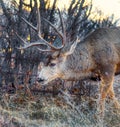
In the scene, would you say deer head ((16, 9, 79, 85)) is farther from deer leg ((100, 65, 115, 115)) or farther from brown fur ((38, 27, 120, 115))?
deer leg ((100, 65, 115, 115))

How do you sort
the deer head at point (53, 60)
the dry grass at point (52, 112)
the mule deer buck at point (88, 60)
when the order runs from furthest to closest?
the mule deer buck at point (88, 60) < the deer head at point (53, 60) < the dry grass at point (52, 112)

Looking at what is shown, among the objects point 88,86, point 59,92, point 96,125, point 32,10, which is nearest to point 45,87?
point 59,92

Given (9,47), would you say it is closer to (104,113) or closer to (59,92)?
(59,92)

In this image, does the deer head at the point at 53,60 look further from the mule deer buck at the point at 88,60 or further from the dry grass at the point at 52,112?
the dry grass at the point at 52,112

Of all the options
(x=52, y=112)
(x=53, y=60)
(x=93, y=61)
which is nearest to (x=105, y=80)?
(x=93, y=61)

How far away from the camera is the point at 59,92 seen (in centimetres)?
1096

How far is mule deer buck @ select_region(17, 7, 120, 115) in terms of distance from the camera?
9656 millimetres

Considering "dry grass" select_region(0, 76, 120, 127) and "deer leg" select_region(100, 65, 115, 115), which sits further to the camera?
"deer leg" select_region(100, 65, 115, 115)

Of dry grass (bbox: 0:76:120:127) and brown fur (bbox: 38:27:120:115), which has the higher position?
brown fur (bbox: 38:27:120:115)

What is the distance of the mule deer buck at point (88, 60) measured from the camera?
9656 mm

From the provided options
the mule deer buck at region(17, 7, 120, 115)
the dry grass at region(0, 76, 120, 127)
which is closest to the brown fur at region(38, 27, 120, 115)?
the mule deer buck at region(17, 7, 120, 115)

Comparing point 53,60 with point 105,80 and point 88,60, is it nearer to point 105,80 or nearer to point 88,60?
point 88,60

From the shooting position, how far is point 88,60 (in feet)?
32.4

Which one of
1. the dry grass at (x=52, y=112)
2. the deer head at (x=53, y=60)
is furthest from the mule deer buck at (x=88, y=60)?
the dry grass at (x=52, y=112)
